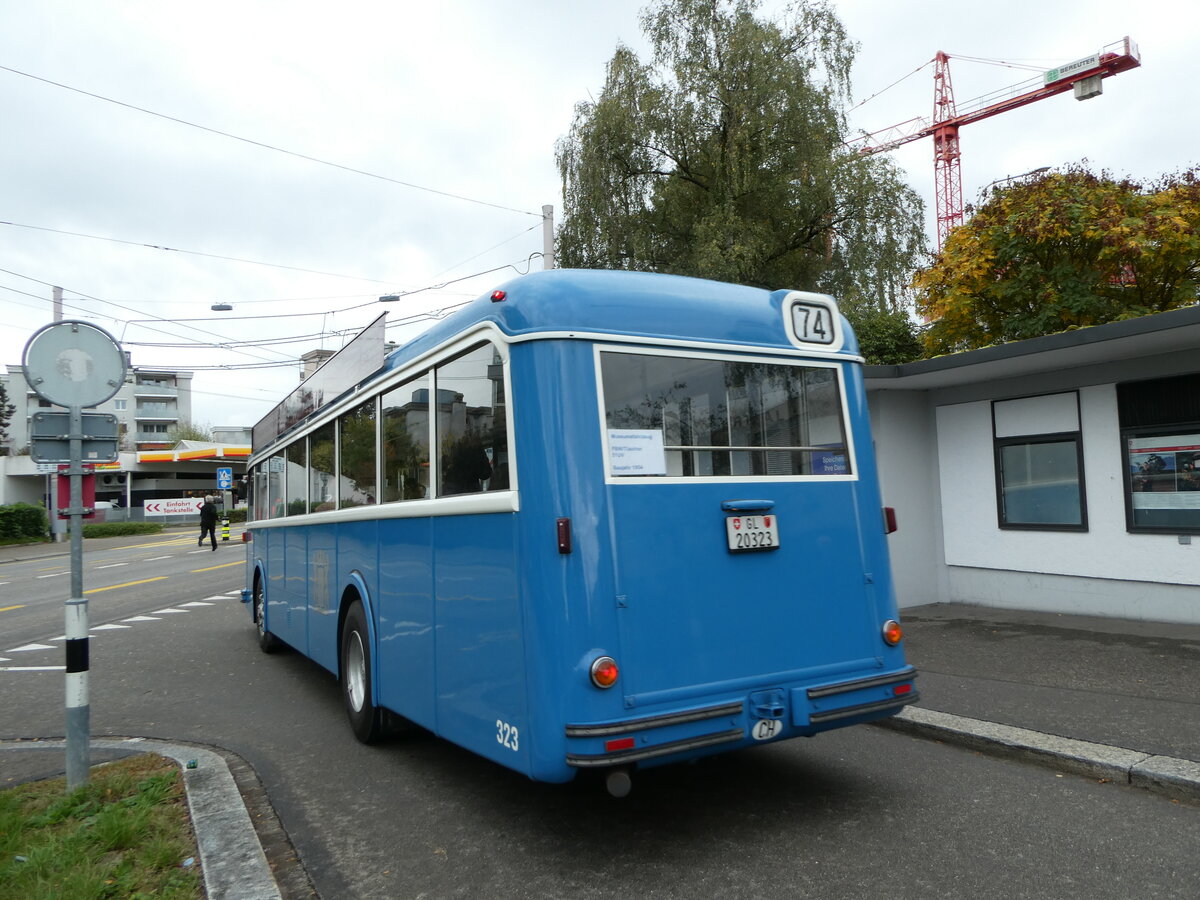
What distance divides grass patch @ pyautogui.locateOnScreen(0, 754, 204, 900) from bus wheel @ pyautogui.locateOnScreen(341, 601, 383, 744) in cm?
123

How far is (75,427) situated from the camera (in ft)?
18.5

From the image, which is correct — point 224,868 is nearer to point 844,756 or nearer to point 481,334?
point 481,334

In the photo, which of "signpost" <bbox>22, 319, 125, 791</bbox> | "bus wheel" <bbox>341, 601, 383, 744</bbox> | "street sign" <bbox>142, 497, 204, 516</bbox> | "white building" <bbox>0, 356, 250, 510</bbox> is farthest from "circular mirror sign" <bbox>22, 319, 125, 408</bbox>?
"street sign" <bbox>142, 497, 204, 516</bbox>

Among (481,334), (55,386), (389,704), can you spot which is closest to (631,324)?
(481,334)

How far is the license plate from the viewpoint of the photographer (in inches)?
177

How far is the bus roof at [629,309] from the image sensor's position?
434 cm

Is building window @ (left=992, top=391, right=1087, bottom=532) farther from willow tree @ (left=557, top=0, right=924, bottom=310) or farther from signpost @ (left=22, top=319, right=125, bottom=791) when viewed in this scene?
willow tree @ (left=557, top=0, right=924, bottom=310)

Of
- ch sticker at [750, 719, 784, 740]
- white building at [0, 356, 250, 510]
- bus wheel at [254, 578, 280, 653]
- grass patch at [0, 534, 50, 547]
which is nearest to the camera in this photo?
ch sticker at [750, 719, 784, 740]

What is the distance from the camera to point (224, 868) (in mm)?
4121

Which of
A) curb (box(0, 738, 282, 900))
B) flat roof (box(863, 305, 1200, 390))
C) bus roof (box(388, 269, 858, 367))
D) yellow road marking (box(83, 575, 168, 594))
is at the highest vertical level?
flat roof (box(863, 305, 1200, 390))

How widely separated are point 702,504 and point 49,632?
12.8 m

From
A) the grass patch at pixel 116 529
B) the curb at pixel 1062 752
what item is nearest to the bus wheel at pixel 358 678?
the curb at pixel 1062 752

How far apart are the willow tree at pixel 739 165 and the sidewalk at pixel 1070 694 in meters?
14.4

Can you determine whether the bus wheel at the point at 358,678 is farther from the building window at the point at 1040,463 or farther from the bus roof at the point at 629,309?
the building window at the point at 1040,463
